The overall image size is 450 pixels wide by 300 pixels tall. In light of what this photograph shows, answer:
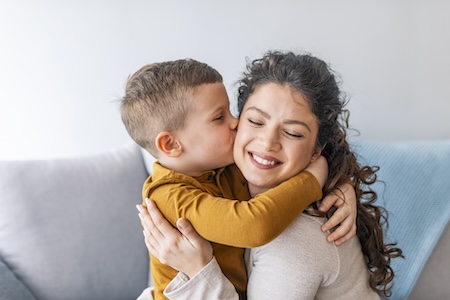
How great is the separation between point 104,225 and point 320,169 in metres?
1.05

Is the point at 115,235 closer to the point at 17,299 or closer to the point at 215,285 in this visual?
the point at 17,299

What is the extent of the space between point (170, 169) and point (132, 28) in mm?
1188

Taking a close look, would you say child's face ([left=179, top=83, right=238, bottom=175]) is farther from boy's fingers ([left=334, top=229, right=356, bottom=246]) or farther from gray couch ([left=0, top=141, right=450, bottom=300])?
gray couch ([left=0, top=141, right=450, bottom=300])

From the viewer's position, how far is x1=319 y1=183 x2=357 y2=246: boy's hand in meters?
1.31

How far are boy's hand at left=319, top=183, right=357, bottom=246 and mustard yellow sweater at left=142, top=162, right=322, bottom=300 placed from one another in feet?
0.22

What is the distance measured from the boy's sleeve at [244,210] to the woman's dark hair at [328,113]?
114mm

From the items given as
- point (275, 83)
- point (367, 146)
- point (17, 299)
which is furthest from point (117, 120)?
point (275, 83)

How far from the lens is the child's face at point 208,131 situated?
138cm

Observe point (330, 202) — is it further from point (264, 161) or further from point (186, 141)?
point (186, 141)

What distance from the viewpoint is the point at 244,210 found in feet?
3.93

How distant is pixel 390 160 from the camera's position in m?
2.07

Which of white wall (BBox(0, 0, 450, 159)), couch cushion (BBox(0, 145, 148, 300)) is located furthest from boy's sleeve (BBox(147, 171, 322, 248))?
white wall (BBox(0, 0, 450, 159))

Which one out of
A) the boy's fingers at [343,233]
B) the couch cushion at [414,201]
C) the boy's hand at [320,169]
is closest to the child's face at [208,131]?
the boy's hand at [320,169]

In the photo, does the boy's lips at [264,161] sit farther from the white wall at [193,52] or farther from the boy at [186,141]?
the white wall at [193,52]
